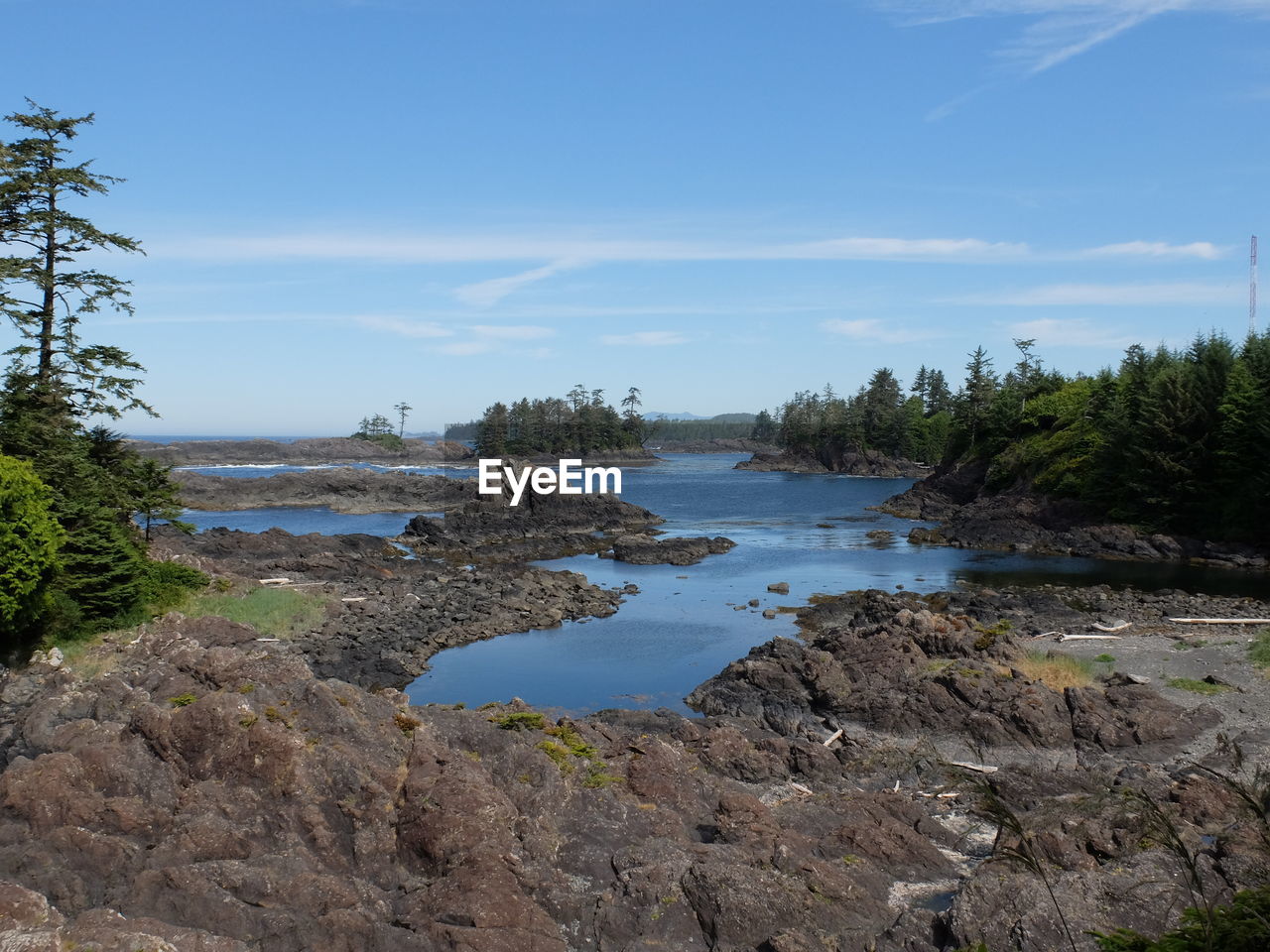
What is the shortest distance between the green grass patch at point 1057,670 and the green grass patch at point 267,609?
24.1 meters

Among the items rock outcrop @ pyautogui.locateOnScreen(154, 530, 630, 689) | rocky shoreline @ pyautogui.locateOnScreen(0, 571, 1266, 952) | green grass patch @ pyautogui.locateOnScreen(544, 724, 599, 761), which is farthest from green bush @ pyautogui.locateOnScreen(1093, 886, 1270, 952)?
rock outcrop @ pyautogui.locateOnScreen(154, 530, 630, 689)

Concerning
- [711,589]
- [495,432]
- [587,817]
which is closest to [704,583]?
[711,589]

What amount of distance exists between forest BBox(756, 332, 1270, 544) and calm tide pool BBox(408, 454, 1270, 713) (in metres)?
8.95

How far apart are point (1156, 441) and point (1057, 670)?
141ft

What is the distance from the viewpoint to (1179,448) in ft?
203

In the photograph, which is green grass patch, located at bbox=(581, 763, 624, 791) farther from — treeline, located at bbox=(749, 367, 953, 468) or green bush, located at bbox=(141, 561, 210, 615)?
treeline, located at bbox=(749, 367, 953, 468)

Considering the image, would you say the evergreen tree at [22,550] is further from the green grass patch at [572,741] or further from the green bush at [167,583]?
the green grass patch at [572,741]

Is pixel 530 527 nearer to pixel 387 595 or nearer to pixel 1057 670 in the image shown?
pixel 387 595

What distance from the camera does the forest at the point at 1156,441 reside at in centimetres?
5791

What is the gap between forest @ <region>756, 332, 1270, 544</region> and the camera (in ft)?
190

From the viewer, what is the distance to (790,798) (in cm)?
1759

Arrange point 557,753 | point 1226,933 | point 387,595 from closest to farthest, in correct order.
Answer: point 1226,933
point 557,753
point 387,595

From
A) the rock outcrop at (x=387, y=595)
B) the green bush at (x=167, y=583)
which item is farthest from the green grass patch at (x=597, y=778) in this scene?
the green bush at (x=167, y=583)

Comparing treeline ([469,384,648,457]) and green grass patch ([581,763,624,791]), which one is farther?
treeline ([469,384,648,457])
